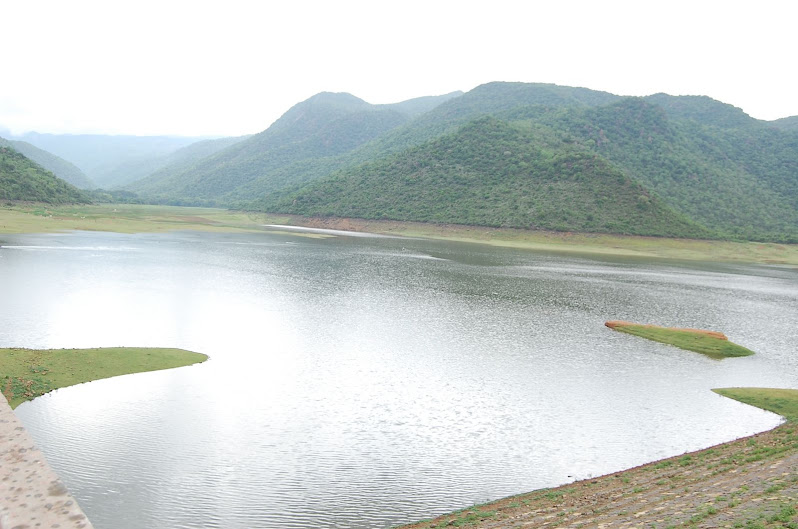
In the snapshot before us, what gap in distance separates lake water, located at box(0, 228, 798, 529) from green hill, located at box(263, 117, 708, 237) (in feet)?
249

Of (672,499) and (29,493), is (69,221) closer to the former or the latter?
(29,493)

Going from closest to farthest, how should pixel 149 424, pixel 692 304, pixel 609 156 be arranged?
1. pixel 149 424
2. pixel 692 304
3. pixel 609 156

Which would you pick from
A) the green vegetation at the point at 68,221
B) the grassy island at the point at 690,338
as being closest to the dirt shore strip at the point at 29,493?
the grassy island at the point at 690,338

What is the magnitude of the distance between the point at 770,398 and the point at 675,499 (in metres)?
15.5

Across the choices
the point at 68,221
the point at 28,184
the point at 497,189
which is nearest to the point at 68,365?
the point at 68,221

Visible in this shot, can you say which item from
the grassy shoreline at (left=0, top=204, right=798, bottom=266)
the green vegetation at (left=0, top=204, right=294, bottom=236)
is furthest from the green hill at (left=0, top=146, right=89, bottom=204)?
the grassy shoreline at (left=0, top=204, right=798, bottom=266)

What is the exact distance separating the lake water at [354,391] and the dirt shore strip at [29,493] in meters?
2.69

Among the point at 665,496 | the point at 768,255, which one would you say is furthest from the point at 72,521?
the point at 768,255

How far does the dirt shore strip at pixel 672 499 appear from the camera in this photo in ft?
40.4

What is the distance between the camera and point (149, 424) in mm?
A: 18953

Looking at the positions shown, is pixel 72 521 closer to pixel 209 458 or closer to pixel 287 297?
pixel 209 458

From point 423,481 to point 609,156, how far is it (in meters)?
198

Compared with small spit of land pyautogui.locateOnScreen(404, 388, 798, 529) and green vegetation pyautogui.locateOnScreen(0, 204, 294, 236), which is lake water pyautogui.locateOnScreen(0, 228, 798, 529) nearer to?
small spit of land pyautogui.locateOnScreen(404, 388, 798, 529)

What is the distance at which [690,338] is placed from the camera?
3803cm
